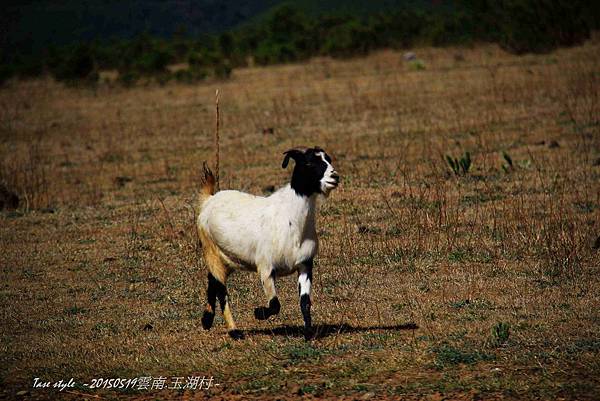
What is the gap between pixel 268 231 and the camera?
8609mm

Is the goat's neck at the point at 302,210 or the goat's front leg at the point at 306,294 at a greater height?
the goat's neck at the point at 302,210

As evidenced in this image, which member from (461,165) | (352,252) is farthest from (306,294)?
(461,165)

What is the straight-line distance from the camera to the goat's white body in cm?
855

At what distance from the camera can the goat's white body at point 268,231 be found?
8547mm

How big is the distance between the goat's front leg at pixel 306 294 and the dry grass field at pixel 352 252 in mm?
152

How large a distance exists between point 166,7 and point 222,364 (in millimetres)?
150679

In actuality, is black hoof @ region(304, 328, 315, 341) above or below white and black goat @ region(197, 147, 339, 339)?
below

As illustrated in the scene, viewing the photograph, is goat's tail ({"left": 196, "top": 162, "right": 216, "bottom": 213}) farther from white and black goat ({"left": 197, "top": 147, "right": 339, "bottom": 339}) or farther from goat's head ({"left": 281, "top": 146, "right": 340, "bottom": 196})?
goat's head ({"left": 281, "top": 146, "right": 340, "bottom": 196})

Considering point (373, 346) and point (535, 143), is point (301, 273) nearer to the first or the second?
point (373, 346)

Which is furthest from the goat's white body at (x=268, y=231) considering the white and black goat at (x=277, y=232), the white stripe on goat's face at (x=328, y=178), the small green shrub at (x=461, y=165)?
the small green shrub at (x=461, y=165)

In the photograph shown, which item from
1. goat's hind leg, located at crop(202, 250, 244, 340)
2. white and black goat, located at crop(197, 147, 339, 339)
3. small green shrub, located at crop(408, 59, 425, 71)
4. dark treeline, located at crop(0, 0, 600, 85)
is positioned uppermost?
dark treeline, located at crop(0, 0, 600, 85)

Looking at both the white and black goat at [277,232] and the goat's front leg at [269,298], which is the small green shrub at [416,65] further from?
the goat's front leg at [269,298]

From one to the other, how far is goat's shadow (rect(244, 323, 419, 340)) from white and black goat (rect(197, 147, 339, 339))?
9.0 inches

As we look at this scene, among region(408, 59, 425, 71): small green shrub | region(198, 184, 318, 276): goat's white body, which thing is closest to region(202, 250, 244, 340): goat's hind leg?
region(198, 184, 318, 276): goat's white body
